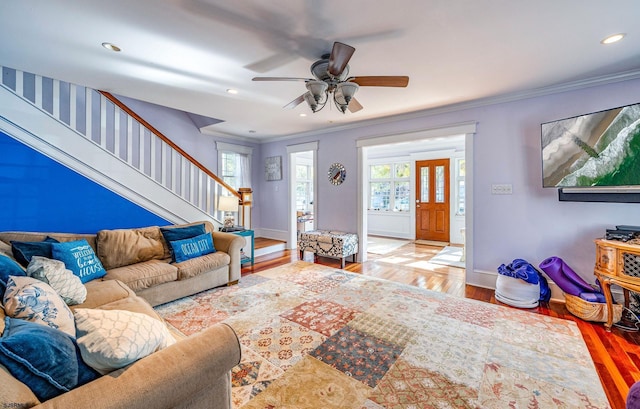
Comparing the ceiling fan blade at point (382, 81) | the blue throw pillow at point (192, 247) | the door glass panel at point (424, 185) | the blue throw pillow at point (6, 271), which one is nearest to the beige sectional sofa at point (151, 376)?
the blue throw pillow at point (6, 271)

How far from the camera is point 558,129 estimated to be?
113 inches

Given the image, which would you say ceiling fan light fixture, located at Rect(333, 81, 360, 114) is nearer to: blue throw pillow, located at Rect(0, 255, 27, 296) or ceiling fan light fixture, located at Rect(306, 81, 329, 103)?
ceiling fan light fixture, located at Rect(306, 81, 329, 103)

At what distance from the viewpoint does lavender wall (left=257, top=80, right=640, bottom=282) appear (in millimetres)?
2973

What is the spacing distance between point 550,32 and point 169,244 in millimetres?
4454

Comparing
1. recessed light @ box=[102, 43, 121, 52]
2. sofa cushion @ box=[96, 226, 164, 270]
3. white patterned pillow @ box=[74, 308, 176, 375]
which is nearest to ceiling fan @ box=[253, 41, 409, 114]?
recessed light @ box=[102, 43, 121, 52]

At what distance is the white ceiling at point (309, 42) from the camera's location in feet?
6.03

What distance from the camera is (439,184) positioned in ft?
→ 22.7

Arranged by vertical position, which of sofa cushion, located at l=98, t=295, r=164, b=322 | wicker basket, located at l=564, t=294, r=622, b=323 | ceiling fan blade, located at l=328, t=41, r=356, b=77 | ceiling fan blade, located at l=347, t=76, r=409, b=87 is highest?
ceiling fan blade, located at l=328, t=41, r=356, b=77

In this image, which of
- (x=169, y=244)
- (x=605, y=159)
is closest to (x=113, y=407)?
(x=169, y=244)

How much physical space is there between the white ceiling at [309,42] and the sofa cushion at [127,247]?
179 centimetres

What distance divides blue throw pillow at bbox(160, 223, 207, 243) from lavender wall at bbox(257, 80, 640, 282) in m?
3.65

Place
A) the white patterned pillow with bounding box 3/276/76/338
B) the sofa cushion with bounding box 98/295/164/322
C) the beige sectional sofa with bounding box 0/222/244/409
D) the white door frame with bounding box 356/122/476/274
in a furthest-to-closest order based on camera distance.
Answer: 1. the white door frame with bounding box 356/122/476/274
2. the sofa cushion with bounding box 98/295/164/322
3. the white patterned pillow with bounding box 3/276/76/338
4. the beige sectional sofa with bounding box 0/222/244/409

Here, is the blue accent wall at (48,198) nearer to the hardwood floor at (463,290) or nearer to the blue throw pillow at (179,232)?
the blue throw pillow at (179,232)

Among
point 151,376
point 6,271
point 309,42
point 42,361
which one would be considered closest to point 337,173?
point 309,42
